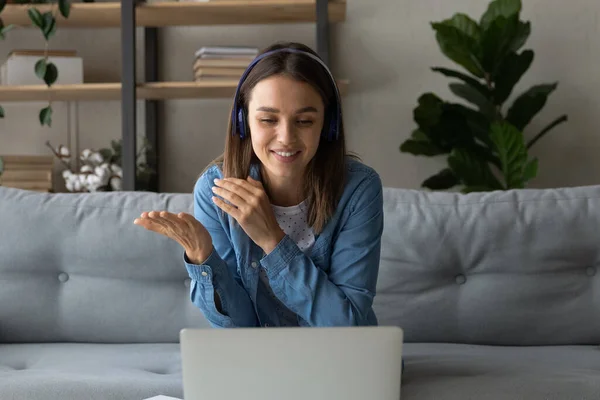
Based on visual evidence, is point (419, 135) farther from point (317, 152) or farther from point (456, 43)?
point (317, 152)

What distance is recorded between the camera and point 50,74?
10.00 feet

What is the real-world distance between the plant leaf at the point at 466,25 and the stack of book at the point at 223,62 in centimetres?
79

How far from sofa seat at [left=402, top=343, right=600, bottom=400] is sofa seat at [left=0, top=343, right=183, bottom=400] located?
1.62ft

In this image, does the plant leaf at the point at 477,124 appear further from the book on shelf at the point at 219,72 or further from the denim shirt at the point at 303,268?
the denim shirt at the point at 303,268

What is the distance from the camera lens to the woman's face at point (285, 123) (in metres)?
1.49

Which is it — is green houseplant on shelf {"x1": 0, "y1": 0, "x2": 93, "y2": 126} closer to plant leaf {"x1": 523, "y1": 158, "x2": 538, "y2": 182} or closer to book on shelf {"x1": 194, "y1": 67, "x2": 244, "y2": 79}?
book on shelf {"x1": 194, "y1": 67, "x2": 244, "y2": 79}

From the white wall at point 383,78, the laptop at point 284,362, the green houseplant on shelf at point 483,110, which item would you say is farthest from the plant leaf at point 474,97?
the laptop at point 284,362

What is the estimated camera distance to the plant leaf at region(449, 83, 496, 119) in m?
3.25

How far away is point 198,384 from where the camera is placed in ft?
3.28

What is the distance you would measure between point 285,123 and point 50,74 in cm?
184

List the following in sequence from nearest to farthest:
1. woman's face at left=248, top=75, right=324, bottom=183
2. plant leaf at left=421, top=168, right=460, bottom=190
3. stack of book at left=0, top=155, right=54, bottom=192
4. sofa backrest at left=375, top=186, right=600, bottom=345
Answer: woman's face at left=248, top=75, right=324, bottom=183 < sofa backrest at left=375, top=186, right=600, bottom=345 < stack of book at left=0, top=155, right=54, bottom=192 < plant leaf at left=421, top=168, right=460, bottom=190

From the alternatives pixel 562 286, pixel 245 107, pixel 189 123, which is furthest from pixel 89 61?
pixel 562 286

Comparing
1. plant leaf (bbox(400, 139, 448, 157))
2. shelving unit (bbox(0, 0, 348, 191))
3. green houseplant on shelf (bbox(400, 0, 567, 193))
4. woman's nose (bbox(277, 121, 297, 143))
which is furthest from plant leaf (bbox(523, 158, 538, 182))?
woman's nose (bbox(277, 121, 297, 143))

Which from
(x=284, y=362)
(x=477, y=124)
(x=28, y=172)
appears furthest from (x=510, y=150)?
(x=284, y=362)
